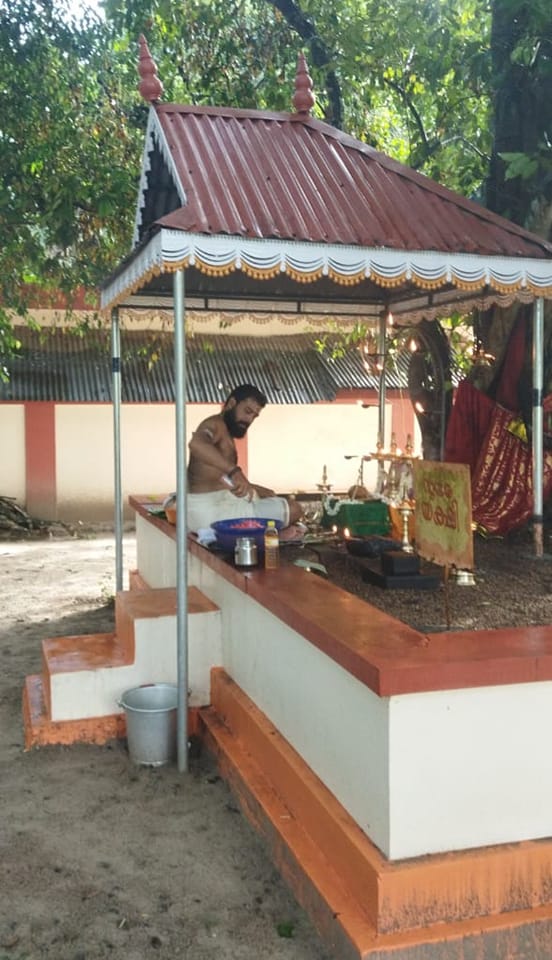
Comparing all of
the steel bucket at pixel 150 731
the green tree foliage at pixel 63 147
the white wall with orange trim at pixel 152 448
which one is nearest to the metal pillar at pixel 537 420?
the steel bucket at pixel 150 731

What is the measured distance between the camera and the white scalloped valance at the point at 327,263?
404 centimetres


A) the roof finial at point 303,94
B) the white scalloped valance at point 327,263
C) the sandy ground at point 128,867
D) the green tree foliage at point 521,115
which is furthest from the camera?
the green tree foliage at point 521,115

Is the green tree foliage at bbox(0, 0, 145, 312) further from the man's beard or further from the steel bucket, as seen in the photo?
the steel bucket

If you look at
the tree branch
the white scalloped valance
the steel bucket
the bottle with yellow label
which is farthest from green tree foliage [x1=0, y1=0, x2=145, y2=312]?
the steel bucket

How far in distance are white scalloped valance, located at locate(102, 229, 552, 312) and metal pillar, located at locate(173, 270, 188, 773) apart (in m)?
0.16

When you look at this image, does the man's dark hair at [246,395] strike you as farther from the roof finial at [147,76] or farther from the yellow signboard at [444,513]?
the yellow signboard at [444,513]

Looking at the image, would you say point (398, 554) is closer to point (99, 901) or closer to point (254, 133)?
point (99, 901)

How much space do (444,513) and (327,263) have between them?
1.41 meters

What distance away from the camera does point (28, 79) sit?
8578 millimetres

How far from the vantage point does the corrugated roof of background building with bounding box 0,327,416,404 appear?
14.1 meters

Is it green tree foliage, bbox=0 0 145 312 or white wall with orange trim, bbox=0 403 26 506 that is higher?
green tree foliage, bbox=0 0 145 312

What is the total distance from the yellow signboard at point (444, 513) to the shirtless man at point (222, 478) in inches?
80.6

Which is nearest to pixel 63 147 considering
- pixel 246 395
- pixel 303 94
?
pixel 303 94

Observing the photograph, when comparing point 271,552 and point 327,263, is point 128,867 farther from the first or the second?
point 327,263
